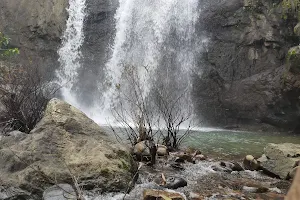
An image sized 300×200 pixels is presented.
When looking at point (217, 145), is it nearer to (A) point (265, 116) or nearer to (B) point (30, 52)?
(A) point (265, 116)

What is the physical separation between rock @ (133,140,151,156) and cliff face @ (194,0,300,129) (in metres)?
10.4

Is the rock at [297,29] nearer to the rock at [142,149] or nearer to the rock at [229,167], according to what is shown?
the rock at [229,167]

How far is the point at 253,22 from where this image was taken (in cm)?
1627

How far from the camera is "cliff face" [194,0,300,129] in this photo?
15203 mm

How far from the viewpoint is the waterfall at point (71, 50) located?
1844cm

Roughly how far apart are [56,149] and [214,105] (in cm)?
1307

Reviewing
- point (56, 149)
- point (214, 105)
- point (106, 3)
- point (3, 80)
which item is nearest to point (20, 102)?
point (3, 80)

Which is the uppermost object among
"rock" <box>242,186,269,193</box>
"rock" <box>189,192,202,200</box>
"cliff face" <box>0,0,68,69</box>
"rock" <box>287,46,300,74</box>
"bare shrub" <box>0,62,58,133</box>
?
"cliff face" <box>0,0,68,69</box>

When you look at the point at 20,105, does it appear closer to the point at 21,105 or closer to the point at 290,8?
the point at 21,105

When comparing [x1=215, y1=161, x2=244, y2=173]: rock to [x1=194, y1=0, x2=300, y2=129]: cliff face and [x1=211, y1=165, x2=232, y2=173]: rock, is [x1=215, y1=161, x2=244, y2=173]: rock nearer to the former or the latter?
[x1=211, y1=165, x2=232, y2=173]: rock

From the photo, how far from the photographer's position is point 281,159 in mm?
5789

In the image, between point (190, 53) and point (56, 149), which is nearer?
point (56, 149)

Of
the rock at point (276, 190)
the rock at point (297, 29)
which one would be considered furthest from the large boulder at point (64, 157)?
the rock at point (297, 29)

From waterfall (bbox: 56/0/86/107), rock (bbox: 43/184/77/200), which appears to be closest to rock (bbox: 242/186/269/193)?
rock (bbox: 43/184/77/200)
